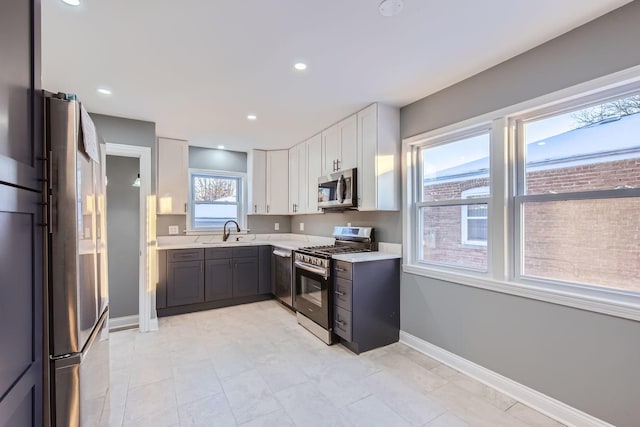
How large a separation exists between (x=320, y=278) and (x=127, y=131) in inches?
109

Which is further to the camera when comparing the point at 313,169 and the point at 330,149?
the point at 313,169

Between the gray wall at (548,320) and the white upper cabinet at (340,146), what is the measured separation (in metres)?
0.84

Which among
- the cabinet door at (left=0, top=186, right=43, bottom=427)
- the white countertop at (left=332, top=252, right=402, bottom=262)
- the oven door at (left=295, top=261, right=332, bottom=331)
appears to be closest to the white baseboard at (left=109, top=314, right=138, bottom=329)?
the oven door at (left=295, top=261, right=332, bottom=331)

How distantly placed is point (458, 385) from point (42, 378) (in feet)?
8.31

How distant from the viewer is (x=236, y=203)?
507cm

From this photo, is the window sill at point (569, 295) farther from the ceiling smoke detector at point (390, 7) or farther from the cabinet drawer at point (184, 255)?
the cabinet drawer at point (184, 255)

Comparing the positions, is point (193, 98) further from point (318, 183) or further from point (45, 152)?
point (45, 152)

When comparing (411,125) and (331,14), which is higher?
(331,14)

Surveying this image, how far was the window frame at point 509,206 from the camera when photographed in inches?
68.0

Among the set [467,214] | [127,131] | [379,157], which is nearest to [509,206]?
[467,214]

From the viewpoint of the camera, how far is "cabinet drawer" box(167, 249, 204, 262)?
386cm

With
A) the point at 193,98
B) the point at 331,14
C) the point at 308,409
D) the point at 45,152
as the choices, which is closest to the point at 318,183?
the point at 193,98

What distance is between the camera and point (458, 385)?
2291 mm

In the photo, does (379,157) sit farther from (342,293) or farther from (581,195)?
(581,195)
